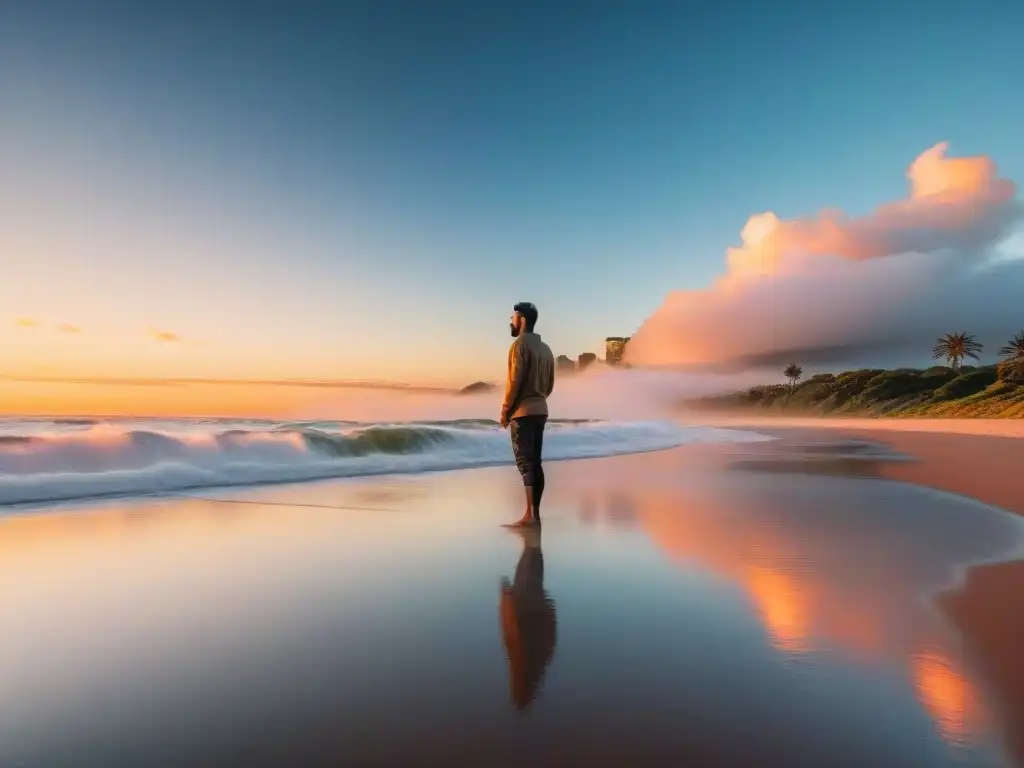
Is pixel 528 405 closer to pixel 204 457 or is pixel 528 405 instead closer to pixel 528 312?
pixel 528 312

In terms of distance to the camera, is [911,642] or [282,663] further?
[911,642]

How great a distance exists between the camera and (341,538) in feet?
18.1

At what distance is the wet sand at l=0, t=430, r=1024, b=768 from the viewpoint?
81.1 inches

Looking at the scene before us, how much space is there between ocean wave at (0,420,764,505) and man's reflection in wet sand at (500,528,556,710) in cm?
693

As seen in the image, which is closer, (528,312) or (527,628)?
(527,628)

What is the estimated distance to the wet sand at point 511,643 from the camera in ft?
6.76

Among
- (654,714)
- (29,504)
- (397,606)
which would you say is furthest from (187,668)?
(29,504)

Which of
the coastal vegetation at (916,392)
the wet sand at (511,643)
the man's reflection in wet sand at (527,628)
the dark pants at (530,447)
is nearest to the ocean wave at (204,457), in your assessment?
the wet sand at (511,643)

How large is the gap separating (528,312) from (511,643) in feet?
14.5

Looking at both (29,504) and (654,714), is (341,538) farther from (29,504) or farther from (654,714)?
(29,504)

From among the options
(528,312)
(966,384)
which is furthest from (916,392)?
(528,312)

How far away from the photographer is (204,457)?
1095 cm

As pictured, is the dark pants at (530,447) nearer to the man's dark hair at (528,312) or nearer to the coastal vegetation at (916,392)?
the man's dark hair at (528,312)

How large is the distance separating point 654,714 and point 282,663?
1560 millimetres
